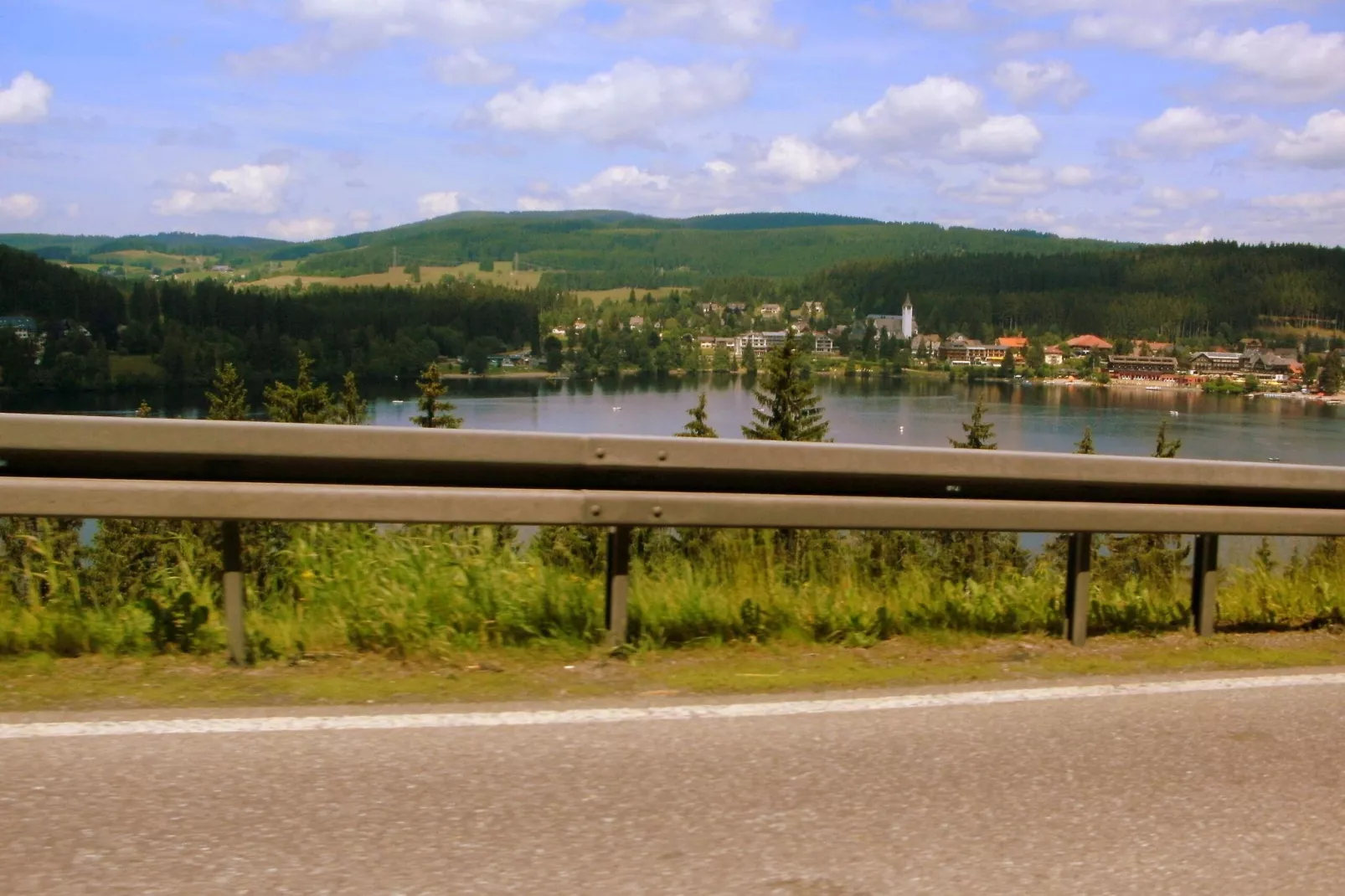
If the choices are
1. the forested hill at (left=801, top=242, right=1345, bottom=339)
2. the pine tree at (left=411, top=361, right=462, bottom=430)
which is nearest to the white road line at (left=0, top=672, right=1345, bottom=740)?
the pine tree at (left=411, top=361, right=462, bottom=430)

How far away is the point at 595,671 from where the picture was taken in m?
4.91

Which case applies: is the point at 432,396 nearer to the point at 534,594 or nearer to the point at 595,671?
the point at 534,594

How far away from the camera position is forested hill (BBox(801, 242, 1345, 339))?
91.3 meters

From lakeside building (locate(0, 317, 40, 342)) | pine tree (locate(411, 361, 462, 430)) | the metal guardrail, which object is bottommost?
pine tree (locate(411, 361, 462, 430))

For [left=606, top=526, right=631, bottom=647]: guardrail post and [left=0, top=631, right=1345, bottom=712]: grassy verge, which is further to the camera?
[left=606, top=526, right=631, bottom=647]: guardrail post

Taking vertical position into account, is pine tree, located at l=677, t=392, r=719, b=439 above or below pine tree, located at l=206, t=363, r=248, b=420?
below

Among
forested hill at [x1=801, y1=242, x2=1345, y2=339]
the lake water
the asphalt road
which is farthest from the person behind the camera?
forested hill at [x1=801, y1=242, x2=1345, y2=339]

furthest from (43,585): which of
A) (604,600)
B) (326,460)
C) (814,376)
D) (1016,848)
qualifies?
(814,376)

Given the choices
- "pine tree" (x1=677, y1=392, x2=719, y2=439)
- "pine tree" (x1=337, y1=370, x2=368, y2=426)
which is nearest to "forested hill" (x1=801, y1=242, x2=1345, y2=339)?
"pine tree" (x1=677, y1=392, x2=719, y2=439)

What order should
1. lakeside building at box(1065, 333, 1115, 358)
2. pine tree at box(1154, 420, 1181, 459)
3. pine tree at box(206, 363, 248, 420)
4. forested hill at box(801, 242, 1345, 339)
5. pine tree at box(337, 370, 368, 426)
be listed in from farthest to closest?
1. forested hill at box(801, 242, 1345, 339)
2. lakeside building at box(1065, 333, 1115, 358)
3. pine tree at box(1154, 420, 1181, 459)
4. pine tree at box(337, 370, 368, 426)
5. pine tree at box(206, 363, 248, 420)

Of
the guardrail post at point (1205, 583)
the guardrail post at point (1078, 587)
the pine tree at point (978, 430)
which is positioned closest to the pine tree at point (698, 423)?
the pine tree at point (978, 430)

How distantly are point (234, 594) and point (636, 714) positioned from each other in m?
1.68

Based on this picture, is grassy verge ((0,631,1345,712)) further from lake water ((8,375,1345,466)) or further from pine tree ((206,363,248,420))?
pine tree ((206,363,248,420))

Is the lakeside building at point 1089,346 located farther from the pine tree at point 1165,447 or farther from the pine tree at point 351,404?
the pine tree at point 351,404
